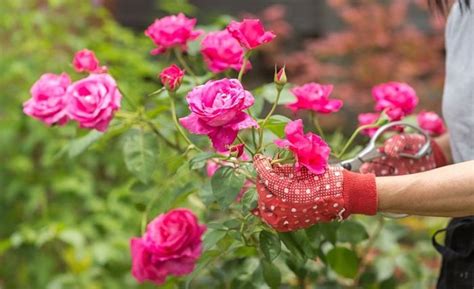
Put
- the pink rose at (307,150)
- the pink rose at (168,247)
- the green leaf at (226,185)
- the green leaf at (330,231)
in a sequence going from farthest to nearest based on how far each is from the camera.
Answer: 1. the green leaf at (330,231)
2. the pink rose at (168,247)
3. the green leaf at (226,185)
4. the pink rose at (307,150)

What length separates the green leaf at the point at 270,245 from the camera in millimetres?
1671

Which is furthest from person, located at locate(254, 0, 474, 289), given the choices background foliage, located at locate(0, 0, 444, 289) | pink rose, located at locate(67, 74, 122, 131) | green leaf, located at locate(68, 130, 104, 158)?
background foliage, located at locate(0, 0, 444, 289)

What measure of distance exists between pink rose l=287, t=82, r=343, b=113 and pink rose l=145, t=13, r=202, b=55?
10.7 inches

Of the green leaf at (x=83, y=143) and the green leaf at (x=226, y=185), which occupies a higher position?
the green leaf at (x=226, y=185)

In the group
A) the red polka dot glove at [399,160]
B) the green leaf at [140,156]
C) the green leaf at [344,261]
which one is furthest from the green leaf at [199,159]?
the green leaf at [344,261]

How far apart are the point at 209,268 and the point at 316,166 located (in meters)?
0.77

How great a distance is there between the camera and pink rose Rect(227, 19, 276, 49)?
1.64 meters

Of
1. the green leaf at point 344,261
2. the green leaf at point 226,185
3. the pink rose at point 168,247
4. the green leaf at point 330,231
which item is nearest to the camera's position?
the green leaf at point 226,185

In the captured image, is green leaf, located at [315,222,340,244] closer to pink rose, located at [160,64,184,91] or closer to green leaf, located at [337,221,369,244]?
green leaf, located at [337,221,369,244]

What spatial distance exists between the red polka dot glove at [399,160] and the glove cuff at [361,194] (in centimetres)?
39

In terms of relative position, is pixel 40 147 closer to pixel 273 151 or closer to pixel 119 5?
pixel 273 151

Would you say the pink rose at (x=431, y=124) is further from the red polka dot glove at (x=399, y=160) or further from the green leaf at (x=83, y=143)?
the green leaf at (x=83, y=143)

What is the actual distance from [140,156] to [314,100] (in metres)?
0.38

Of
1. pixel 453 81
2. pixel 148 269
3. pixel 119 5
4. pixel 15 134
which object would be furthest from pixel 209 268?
pixel 119 5
